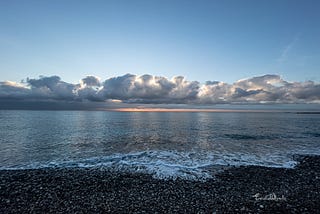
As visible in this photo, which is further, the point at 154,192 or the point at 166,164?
the point at 166,164

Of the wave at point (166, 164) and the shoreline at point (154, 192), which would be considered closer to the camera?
the shoreline at point (154, 192)

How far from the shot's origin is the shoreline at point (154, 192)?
10102 mm

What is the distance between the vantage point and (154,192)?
12.4 meters

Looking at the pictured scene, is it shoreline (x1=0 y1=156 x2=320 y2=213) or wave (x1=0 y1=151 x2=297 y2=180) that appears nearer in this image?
shoreline (x1=0 y1=156 x2=320 y2=213)

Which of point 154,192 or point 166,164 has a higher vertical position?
point 154,192

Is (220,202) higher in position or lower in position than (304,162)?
higher

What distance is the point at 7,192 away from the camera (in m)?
12.3

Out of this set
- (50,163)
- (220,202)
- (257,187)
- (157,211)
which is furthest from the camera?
(50,163)

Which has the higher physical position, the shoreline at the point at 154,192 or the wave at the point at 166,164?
the shoreline at the point at 154,192

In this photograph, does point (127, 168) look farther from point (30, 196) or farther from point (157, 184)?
point (30, 196)

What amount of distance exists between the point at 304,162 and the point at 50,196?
2786cm

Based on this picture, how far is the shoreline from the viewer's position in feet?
33.1

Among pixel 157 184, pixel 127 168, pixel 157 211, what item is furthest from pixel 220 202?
pixel 127 168

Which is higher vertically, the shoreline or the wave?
the shoreline
